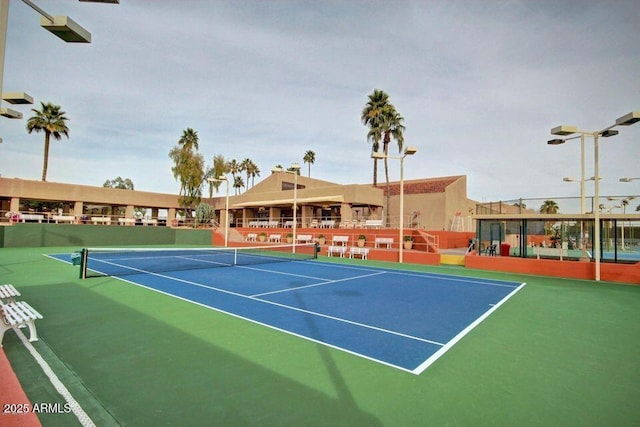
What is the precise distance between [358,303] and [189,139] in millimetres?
49440

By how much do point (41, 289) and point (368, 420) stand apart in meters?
A: 11.0

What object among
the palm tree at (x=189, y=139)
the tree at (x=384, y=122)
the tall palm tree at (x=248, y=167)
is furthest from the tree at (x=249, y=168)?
the tree at (x=384, y=122)

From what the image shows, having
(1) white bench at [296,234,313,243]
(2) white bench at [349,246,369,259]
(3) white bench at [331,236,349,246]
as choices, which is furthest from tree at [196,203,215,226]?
(2) white bench at [349,246,369,259]

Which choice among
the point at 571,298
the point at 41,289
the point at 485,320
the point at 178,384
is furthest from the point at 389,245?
the point at 178,384

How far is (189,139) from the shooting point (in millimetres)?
51969

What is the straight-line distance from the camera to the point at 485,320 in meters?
7.70

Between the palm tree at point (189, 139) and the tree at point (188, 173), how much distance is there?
314 cm

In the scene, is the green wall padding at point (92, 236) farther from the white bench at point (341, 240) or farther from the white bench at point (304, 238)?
the white bench at point (341, 240)

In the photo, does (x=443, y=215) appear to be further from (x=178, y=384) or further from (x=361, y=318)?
(x=178, y=384)

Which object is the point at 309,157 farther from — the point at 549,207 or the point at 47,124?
the point at 549,207

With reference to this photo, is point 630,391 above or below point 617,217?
below

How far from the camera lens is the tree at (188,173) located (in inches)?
1853

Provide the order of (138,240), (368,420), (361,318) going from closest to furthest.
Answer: (368,420), (361,318), (138,240)

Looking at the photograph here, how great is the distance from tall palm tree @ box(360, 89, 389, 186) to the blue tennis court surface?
24.3m
